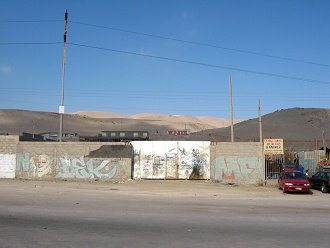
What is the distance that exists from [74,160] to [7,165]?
5.51 m

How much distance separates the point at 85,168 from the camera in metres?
35.9

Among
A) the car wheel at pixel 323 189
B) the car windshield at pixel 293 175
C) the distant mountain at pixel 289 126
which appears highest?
the distant mountain at pixel 289 126

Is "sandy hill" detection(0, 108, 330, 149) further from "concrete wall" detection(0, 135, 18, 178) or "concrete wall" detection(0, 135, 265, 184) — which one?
"concrete wall" detection(0, 135, 18, 178)

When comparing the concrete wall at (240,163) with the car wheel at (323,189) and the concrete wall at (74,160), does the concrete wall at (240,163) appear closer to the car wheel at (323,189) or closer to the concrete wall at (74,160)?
the car wheel at (323,189)

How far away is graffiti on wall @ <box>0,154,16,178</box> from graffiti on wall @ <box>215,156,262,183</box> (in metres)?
16.4

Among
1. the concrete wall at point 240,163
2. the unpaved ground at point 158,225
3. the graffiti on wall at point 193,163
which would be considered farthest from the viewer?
the graffiti on wall at point 193,163

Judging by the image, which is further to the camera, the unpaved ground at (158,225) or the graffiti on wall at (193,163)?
the graffiti on wall at (193,163)

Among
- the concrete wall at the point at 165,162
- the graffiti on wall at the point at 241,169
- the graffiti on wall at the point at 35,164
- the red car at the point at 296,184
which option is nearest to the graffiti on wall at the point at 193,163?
the concrete wall at the point at 165,162

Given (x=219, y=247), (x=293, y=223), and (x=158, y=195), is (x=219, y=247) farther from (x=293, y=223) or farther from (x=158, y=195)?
(x=158, y=195)

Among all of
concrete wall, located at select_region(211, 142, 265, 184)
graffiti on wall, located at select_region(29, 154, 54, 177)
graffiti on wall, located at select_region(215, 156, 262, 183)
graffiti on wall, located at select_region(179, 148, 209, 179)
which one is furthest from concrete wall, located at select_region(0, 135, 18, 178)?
graffiti on wall, located at select_region(215, 156, 262, 183)

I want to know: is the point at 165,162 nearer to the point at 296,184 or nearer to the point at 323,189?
the point at 296,184

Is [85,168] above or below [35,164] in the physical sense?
below

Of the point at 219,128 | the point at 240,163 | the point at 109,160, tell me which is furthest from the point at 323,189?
the point at 219,128

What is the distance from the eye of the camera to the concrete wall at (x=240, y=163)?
34.1 meters
